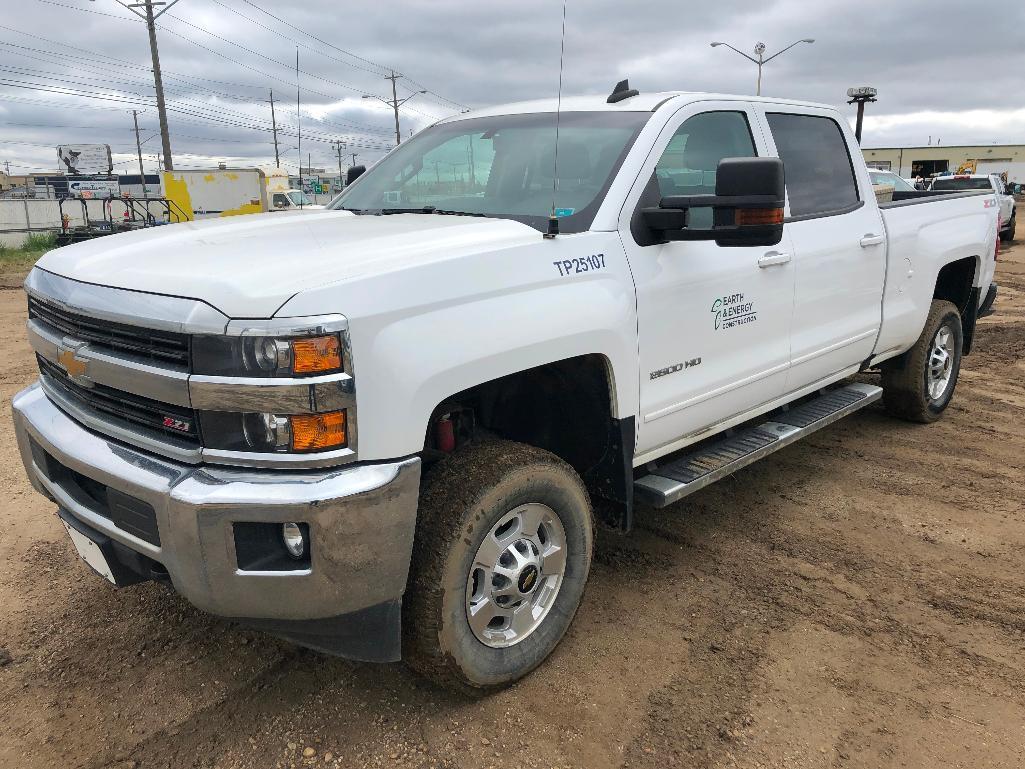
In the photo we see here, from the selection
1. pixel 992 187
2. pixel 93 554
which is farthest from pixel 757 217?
pixel 992 187

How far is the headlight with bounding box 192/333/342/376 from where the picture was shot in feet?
6.97

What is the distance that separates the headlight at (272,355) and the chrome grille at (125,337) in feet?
0.39

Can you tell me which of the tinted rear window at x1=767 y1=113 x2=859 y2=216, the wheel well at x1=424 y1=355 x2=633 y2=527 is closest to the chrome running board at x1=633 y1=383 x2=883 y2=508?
the wheel well at x1=424 y1=355 x2=633 y2=527

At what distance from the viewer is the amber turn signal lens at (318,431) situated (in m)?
2.17

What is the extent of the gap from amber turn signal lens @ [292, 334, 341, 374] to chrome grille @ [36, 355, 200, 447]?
0.36 metres

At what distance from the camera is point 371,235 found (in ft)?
9.18

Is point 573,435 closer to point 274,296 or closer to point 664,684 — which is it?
point 664,684

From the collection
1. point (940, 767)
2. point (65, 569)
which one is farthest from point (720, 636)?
point (65, 569)

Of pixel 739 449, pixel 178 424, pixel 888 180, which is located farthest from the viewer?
pixel 888 180

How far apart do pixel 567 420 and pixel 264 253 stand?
1.30 m

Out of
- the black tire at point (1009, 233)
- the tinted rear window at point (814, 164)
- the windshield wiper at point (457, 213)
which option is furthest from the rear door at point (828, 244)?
the black tire at point (1009, 233)

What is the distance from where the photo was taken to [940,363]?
5773 mm

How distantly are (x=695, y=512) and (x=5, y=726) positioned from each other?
3194mm

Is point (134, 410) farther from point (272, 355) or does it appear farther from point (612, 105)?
point (612, 105)
